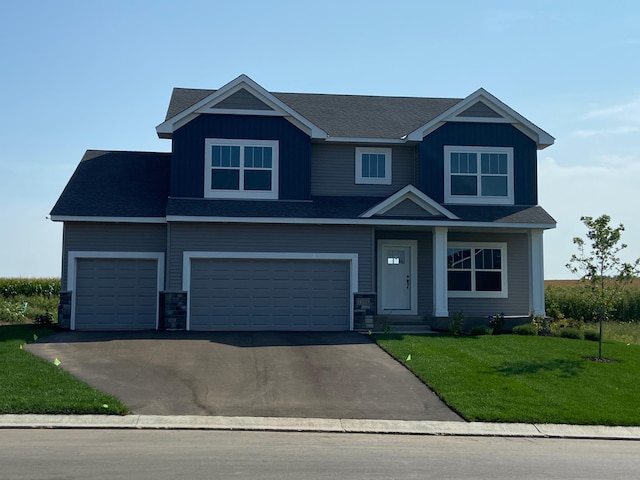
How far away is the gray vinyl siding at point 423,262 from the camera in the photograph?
2236 cm

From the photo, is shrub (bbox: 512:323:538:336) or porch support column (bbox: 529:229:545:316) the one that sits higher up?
porch support column (bbox: 529:229:545:316)

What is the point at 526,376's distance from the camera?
46.9ft

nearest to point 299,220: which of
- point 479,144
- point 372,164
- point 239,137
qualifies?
point 239,137

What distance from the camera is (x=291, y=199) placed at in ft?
68.9

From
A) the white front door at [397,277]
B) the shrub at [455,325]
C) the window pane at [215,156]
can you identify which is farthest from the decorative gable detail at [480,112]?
the window pane at [215,156]

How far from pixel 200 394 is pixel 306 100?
15.0 m

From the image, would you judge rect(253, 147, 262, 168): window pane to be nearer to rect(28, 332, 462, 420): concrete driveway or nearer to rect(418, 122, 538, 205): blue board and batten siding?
rect(418, 122, 538, 205): blue board and batten siding

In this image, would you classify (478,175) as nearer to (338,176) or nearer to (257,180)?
(338,176)

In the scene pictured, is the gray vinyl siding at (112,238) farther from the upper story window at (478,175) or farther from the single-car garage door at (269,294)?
the upper story window at (478,175)

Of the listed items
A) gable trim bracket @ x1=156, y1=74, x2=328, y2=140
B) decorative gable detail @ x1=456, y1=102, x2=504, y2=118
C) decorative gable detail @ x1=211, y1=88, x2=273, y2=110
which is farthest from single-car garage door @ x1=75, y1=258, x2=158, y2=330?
decorative gable detail @ x1=456, y1=102, x2=504, y2=118

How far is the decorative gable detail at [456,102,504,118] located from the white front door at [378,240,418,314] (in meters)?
4.38

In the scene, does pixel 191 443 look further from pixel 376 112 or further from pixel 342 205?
pixel 376 112

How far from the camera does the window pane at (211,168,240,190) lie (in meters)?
20.8

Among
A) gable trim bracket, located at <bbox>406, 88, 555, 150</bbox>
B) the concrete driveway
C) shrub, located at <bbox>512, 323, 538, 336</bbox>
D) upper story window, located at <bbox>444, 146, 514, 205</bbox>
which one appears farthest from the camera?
upper story window, located at <bbox>444, 146, 514, 205</bbox>
